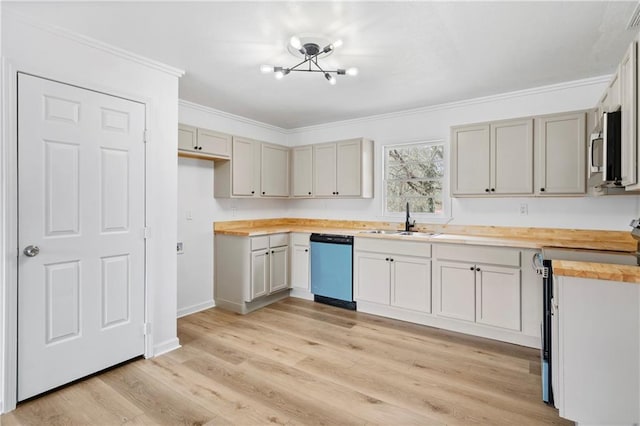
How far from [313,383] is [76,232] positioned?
80.1 inches

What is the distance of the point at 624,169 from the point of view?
1946mm

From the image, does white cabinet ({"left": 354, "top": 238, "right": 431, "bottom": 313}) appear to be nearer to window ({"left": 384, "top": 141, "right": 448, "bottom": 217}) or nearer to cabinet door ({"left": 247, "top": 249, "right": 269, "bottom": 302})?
window ({"left": 384, "top": 141, "right": 448, "bottom": 217})

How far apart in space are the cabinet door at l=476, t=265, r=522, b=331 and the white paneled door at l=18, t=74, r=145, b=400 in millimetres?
3085

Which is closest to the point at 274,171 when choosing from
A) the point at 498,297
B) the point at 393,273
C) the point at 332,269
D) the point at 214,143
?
the point at 214,143

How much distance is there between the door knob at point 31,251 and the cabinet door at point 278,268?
8.06 feet

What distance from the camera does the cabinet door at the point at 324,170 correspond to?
15.5 ft

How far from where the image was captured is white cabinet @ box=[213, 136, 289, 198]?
14.0ft

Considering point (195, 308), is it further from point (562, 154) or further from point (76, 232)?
point (562, 154)

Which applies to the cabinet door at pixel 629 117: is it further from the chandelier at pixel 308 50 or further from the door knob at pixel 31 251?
the door knob at pixel 31 251

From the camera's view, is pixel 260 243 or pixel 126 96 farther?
pixel 260 243

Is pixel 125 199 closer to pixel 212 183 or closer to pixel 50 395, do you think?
pixel 50 395

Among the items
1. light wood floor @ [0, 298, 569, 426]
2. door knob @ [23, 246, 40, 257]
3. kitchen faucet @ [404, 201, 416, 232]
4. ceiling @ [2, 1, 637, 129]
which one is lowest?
light wood floor @ [0, 298, 569, 426]

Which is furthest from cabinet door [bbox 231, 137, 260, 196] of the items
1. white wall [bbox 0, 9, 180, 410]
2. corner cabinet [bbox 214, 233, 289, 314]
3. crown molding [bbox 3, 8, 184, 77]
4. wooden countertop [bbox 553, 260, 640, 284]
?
wooden countertop [bbox 553, 260, 640, 284]

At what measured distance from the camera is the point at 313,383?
2.47m
